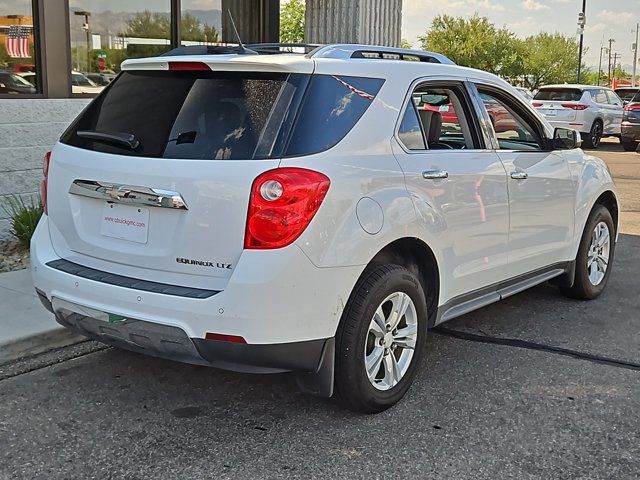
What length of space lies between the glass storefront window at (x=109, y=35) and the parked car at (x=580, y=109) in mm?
13750

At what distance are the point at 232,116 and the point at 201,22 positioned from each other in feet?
22.8

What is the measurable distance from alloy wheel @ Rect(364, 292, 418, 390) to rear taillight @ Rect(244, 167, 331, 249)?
70 centimetres

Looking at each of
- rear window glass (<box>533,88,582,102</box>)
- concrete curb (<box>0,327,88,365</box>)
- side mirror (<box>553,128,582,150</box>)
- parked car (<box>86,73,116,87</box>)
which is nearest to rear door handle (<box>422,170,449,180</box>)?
side mirror (<box>553,128,582,150</box>)

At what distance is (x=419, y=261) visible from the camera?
4.16m

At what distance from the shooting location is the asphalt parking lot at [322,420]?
3389 millimetres

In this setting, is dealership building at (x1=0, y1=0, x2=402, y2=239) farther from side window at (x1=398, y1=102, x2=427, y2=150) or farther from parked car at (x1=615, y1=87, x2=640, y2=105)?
parked car at (x1=615, y1=87, x2=640, y2=105)

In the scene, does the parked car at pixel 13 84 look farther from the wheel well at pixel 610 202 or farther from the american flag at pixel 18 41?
the wheel well at pixel 610 202

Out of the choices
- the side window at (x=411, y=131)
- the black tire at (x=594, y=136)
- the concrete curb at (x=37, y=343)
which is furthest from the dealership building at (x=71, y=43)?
the black tire at (x=594, y=136)

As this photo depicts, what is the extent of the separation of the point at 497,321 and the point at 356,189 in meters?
2.47

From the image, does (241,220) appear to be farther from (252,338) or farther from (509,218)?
(509,218)

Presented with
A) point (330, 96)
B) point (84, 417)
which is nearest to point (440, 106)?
point (330, 96)

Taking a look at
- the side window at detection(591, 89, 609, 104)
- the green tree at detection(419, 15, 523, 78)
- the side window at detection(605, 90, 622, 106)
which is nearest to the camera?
the side window at detection(591, 89, 609, 104)

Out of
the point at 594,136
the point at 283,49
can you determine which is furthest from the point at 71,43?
the point at 594,136

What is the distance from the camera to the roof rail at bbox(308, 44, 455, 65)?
3.88 meters
